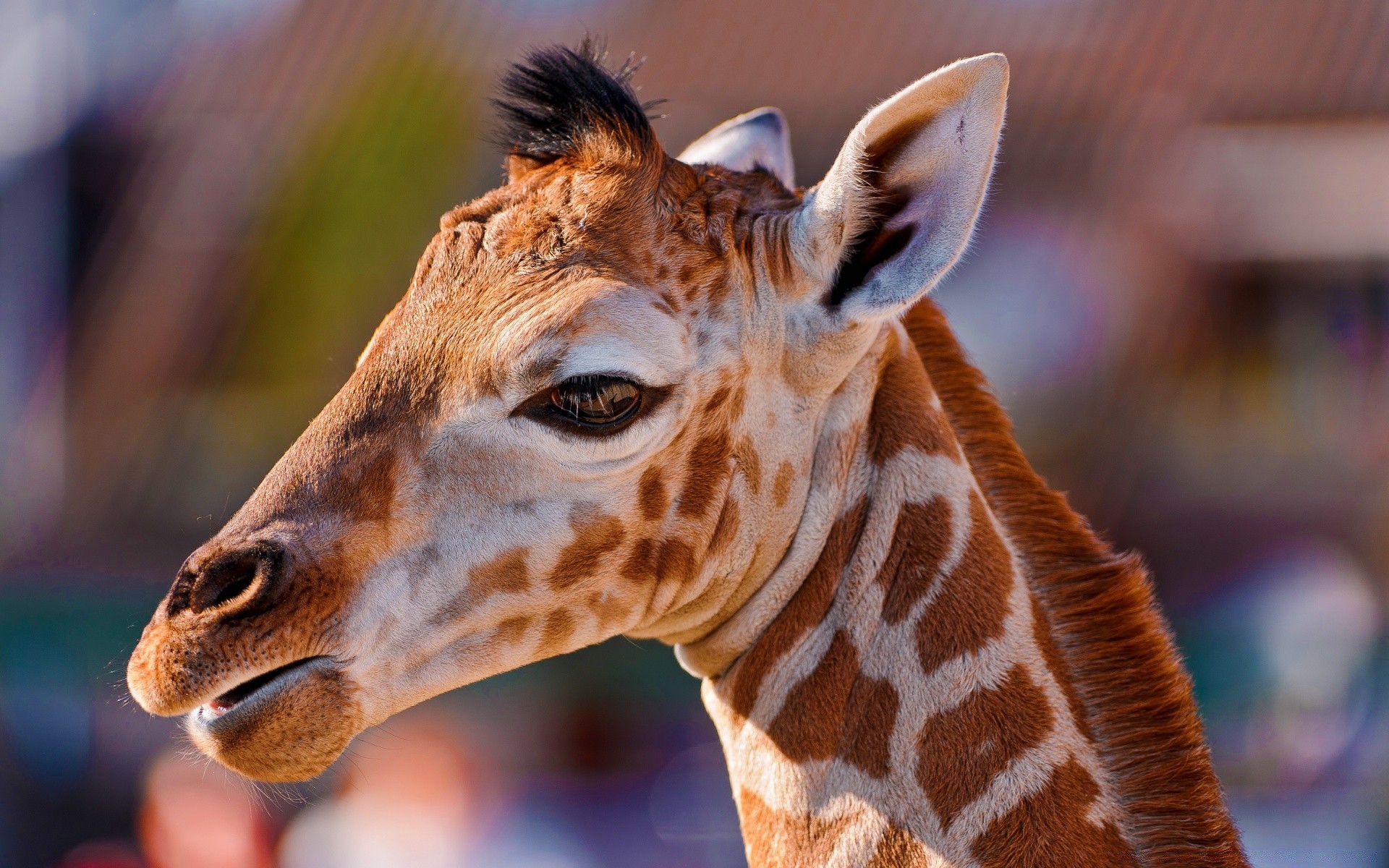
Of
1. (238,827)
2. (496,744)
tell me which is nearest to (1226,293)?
(496,744)

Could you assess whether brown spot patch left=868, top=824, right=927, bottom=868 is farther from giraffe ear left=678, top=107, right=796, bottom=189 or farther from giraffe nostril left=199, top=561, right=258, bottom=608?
giraffe ear left=678, top=107, right=796, bottom=189

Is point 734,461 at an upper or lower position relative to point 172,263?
upper

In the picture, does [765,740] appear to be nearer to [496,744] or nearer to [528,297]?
[528,297]

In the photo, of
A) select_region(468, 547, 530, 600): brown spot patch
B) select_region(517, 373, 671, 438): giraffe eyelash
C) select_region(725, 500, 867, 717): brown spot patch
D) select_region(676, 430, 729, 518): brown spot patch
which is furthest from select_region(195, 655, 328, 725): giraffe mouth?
select_region(725, 500, 867, 717): brown spot patch

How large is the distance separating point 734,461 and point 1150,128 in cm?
1187

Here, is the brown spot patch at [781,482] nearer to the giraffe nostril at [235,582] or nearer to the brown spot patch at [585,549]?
the brown spot patch at [585,549]

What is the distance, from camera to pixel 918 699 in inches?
90.8

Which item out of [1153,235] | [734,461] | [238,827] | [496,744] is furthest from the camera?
[1153,235]

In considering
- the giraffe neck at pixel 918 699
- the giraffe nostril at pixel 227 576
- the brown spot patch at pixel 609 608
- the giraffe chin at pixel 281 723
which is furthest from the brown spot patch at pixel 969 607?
the giraffe nostril at pixel 227 576

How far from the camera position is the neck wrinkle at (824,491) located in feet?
8.20

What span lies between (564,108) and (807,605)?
4.16ft

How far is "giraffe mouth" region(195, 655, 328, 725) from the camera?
2.12 m

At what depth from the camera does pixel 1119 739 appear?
7.54 ft

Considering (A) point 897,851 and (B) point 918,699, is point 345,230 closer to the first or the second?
(B) point 918,699
